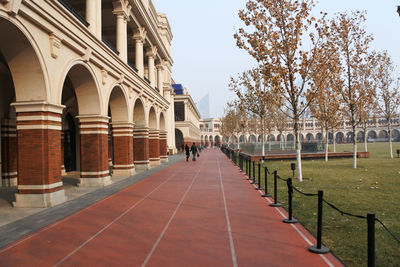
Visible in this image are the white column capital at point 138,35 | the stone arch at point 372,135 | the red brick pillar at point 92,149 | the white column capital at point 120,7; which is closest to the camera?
the red brick pillar at point 92,149

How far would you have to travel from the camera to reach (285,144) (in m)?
35.7

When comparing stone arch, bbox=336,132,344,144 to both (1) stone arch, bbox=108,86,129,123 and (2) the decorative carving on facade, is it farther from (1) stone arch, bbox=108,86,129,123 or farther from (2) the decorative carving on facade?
(2) the decorative carving on facade

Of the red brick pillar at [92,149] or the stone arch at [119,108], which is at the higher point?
the stone arch at [119,108]

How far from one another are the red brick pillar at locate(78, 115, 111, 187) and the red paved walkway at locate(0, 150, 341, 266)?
3.89 metres

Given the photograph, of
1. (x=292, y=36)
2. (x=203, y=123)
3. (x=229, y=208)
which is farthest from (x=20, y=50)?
(x=203, y=123)

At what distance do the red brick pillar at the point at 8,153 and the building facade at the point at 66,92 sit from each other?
0.04m

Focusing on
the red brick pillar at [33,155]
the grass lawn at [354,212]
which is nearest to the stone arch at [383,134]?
the grass lawn at [354,212]

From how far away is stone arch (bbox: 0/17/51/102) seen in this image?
7.95m

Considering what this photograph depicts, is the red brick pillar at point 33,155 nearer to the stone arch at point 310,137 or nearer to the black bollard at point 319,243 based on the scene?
the black bollard at point 319,243

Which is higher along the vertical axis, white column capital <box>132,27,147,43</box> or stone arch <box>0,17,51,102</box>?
white column capital <box>132,27,147,43</box>

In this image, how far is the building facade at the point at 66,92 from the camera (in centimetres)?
→ 859

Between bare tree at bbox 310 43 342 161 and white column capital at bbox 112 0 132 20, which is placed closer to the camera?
bare tree at bbox 310 43 342 161

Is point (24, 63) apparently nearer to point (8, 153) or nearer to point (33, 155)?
point (33, 155)

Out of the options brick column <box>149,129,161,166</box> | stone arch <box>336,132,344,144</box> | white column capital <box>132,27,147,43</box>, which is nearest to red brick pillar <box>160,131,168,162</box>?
brick column <box>149,129,161,166</box>
